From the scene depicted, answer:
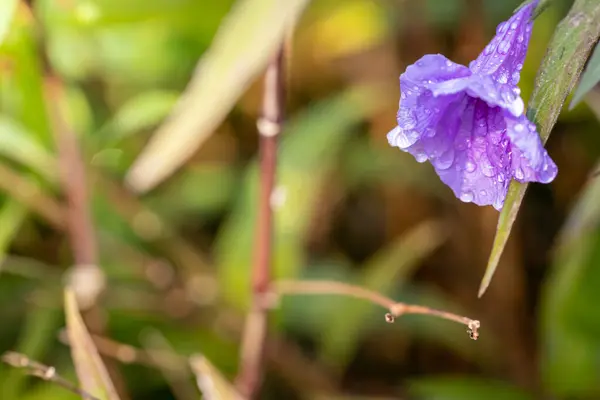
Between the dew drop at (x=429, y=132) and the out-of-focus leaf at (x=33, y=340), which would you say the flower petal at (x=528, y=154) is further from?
the out-of-focus leaf at (x=33, y=340)

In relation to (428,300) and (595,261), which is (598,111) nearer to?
(595,261)

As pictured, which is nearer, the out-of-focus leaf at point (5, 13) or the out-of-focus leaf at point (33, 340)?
the out-of-focus leaf at point (5, 13)

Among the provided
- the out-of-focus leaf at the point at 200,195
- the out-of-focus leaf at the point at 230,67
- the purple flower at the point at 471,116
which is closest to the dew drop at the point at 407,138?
the purple flower at the point at 471,116

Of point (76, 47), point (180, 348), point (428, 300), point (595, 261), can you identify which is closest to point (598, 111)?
point (595, 261)

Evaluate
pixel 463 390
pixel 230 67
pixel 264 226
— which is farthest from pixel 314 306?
pixel 230 67

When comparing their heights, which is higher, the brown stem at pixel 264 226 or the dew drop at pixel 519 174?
the brown stem at pixel 264 226

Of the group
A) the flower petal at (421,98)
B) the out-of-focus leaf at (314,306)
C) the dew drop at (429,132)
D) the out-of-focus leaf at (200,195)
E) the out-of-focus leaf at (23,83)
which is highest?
the out-of-focus leaf at (200,195)

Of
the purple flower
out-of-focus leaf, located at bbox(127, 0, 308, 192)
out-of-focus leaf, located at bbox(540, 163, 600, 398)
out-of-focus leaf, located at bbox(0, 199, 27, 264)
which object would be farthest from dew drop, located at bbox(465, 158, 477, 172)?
out-of-focus leaf, located at bbox(0, 199, 27, 264)
